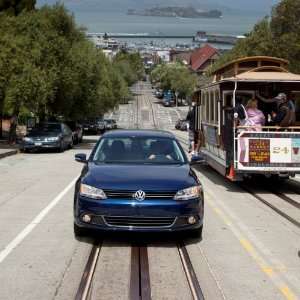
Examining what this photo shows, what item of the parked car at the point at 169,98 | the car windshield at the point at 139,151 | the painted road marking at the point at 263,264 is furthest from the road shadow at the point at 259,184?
the parked car at the point at 169,98

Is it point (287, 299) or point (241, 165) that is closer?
point (287, 299)

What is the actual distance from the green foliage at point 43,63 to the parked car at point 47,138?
5.29 ft

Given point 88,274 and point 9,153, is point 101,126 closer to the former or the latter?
point 9,153

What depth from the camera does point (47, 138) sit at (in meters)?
31.4

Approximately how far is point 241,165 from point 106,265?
7.60 metres

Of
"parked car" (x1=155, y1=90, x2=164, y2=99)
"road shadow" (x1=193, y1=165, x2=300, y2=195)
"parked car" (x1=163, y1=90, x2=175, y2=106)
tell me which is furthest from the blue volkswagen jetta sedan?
"parked car" (x1=155, y1=90, x2=164, y2=99)

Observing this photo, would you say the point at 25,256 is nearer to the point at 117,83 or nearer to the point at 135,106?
the point at 117,83

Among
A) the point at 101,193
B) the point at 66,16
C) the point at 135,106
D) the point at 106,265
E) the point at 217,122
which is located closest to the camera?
the point at 106,265

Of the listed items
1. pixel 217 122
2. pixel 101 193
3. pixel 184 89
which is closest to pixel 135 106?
pixel 184 89

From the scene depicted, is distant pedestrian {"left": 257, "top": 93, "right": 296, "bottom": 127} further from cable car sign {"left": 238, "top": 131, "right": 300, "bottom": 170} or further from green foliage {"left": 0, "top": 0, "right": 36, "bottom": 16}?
green foliage {"left": 0, "top": 0, "right": 36, "bottom": 16}

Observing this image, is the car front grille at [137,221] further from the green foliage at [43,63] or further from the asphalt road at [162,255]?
the green foliage at [43,63]

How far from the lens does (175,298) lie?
21.1 feet

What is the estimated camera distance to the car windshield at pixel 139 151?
9.98 m

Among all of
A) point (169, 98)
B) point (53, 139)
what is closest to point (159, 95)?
point (169, 98)
